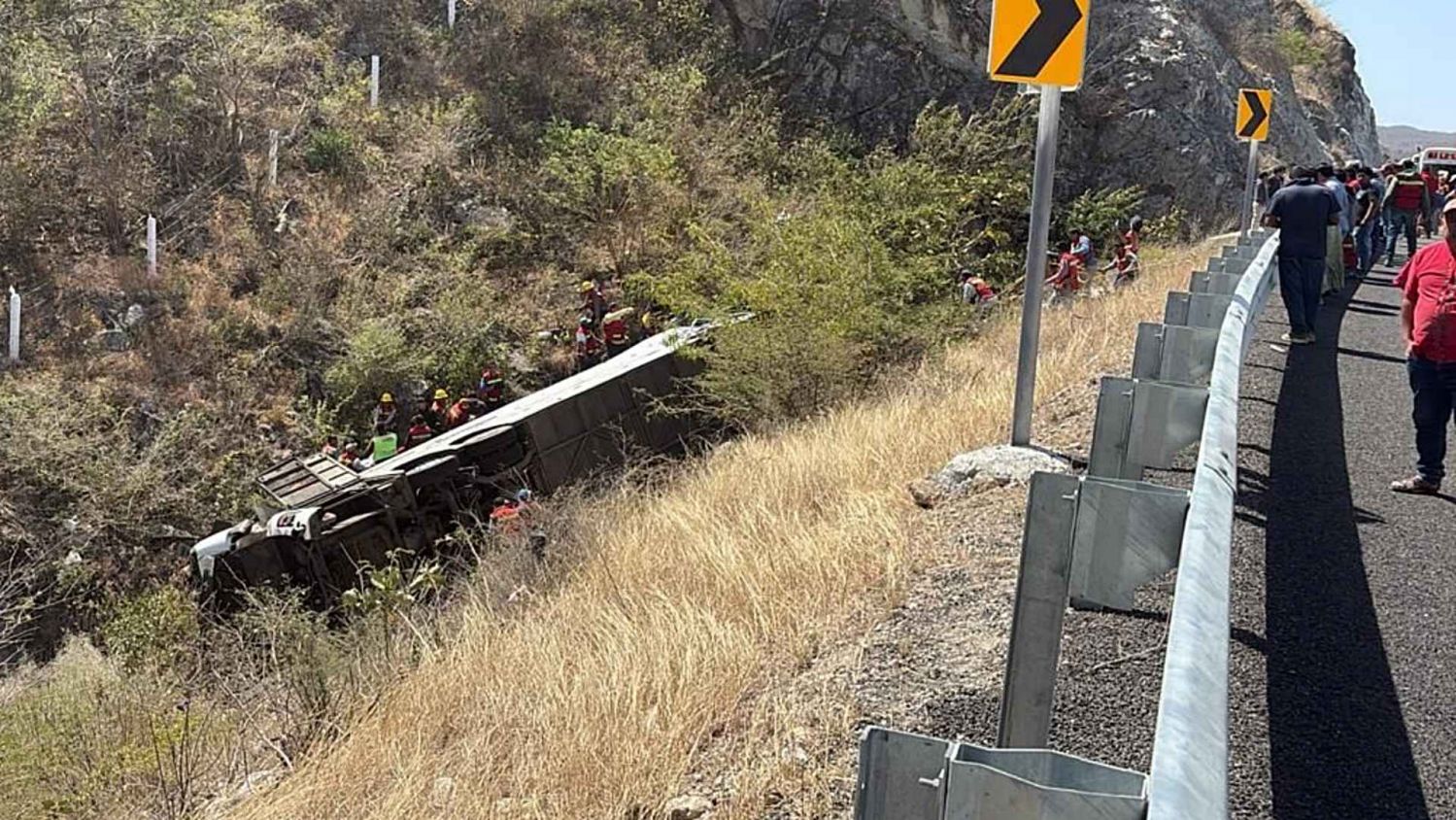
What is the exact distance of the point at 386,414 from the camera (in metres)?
18.0

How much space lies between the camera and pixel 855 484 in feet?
23.0

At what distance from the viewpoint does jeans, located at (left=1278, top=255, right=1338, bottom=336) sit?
10.0m

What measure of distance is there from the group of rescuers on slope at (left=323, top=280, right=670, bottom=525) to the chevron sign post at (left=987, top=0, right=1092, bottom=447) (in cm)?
1048

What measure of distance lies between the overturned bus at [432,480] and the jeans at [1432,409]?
360 inches

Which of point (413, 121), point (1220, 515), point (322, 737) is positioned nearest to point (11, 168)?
point (413, 121)

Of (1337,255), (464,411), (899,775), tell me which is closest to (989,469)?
(899,775)

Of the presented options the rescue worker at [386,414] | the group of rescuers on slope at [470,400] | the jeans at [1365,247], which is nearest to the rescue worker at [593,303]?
the group of rescuers on slope at [470,400]

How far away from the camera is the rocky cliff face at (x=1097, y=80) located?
2627 cm

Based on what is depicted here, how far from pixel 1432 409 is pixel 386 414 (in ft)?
48.9

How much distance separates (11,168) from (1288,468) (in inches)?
859

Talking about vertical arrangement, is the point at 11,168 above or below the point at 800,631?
above

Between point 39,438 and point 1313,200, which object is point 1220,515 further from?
point 39,438

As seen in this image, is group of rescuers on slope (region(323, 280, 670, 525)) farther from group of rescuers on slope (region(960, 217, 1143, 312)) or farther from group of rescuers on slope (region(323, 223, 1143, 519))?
group of rescuers on slope (region(960, 217, 1143, 312))

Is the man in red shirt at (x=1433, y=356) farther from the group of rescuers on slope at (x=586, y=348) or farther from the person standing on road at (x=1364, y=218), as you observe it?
the person standing on road at (x=1364, y=218)
